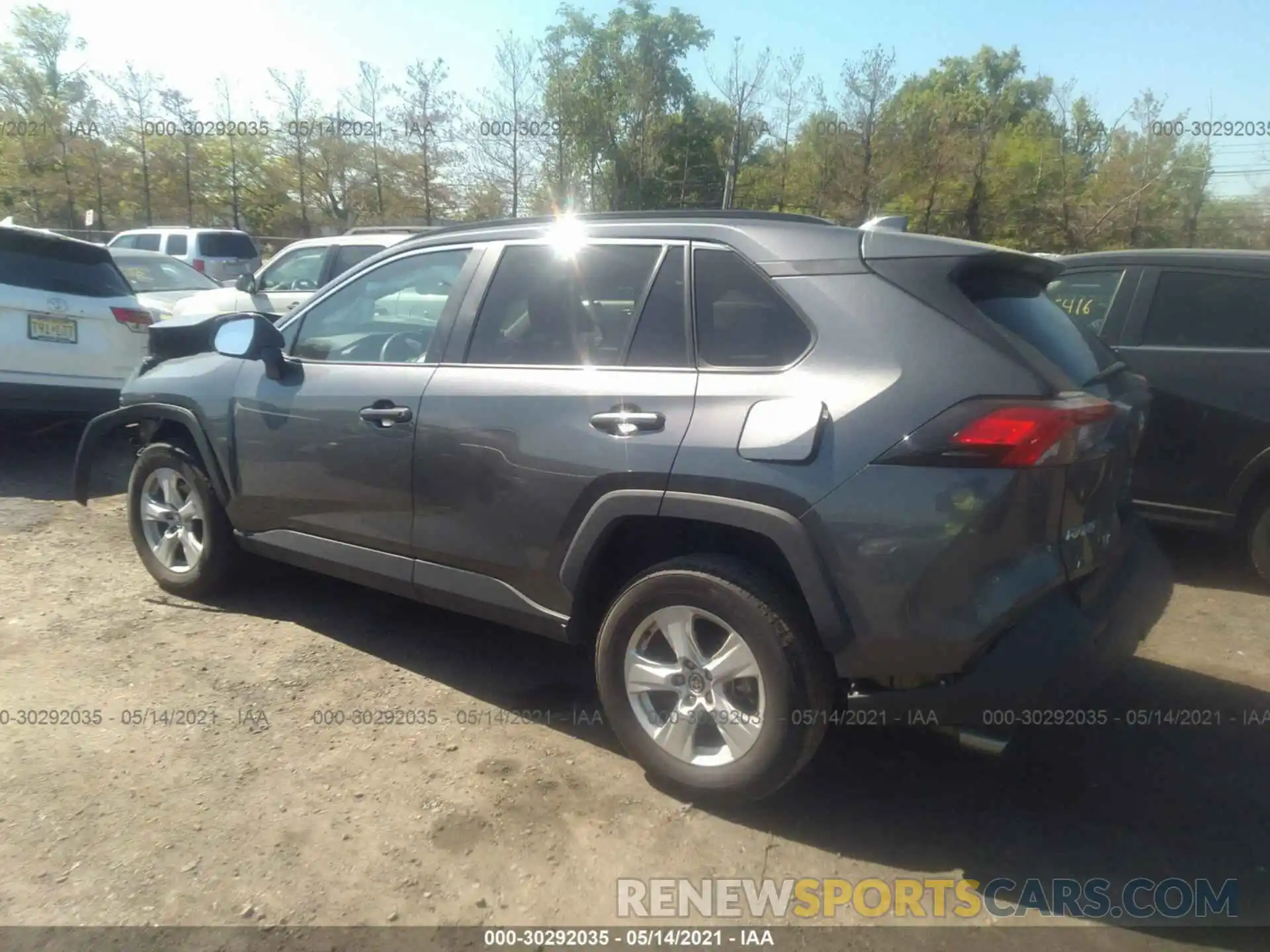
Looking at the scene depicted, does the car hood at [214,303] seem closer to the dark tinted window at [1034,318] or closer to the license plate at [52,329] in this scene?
the license plate at [52,329]

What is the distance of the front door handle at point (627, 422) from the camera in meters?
3.11

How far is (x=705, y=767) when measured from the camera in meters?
3.13

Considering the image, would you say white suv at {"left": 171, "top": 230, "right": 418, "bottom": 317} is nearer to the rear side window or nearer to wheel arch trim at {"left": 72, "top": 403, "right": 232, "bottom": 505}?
wheel arch trim at {"left": 72, "top": 403, "right": 232, "bottom": 505}

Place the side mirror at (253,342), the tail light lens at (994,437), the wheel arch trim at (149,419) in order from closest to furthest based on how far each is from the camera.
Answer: the tail light lens at (994,437) < the side mirror at (253,342) < the wheel arch trim at (149,419)

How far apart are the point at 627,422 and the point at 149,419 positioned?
2.91 metres

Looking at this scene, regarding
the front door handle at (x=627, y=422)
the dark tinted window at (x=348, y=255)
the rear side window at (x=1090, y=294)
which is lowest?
the front door handle at (x=627, y=422)

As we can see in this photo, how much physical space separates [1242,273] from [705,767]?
4.19m

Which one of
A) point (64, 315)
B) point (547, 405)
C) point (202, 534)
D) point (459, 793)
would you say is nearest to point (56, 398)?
point (64, 315)

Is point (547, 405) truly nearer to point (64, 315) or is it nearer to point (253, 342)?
point (253, 342)

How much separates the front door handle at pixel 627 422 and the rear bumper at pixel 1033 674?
103 centimetres

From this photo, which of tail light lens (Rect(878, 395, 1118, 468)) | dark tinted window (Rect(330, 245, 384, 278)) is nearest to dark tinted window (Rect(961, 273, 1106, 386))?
tail light lens (Rect(878, 395, 1118, 468))

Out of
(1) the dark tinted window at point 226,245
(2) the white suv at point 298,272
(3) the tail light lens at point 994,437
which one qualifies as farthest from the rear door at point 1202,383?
(1) the dark tinted window at point 226,245

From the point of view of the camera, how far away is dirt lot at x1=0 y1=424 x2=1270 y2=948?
2.79m

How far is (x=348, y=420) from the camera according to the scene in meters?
3.97
